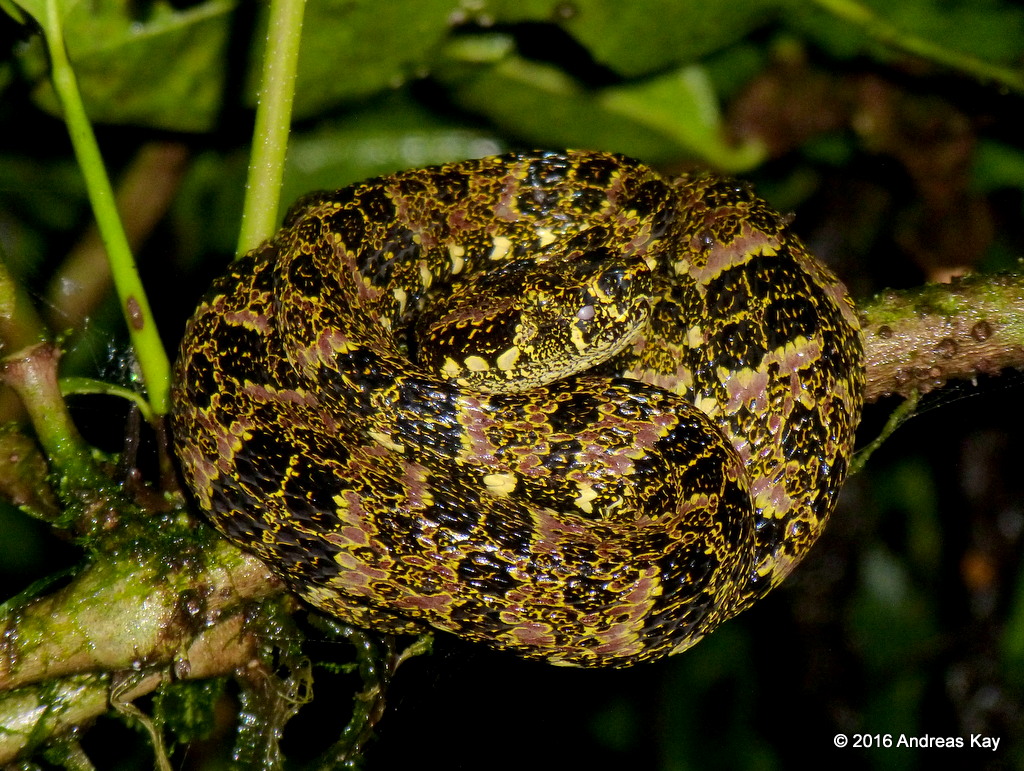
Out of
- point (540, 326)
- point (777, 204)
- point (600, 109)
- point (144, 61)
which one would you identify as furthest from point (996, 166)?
point (144, 61)

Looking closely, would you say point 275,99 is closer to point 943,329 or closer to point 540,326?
point 540,326

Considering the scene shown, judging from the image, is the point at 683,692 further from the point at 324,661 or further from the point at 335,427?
the point at 335,427

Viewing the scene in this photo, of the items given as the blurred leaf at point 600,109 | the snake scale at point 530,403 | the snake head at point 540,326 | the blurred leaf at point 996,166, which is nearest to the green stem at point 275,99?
the snake scale at point 530,403

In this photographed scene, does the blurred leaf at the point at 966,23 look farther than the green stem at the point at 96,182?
Yes

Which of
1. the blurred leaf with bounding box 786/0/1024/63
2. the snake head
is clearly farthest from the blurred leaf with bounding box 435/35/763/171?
the snake head

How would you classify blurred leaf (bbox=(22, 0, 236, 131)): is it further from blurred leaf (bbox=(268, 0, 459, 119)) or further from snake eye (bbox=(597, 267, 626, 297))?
snake eye (bbox=(597, 267, 626, 297))

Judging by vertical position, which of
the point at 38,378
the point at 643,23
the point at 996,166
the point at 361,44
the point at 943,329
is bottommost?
the point at 996,166

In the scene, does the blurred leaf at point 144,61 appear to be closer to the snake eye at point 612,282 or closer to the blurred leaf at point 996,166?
the snake eye at point 612,282
